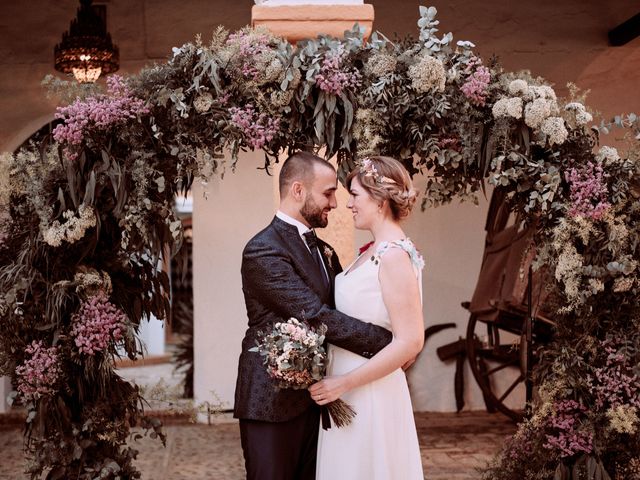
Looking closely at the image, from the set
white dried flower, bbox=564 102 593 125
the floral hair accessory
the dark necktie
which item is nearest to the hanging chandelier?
the dark necktie

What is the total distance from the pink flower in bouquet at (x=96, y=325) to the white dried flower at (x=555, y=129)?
2.00m

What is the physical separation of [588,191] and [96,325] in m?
2.18

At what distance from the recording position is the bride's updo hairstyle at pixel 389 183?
350cm

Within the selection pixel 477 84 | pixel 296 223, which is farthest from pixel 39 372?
pixel 477 84

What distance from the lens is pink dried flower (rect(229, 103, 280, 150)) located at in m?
3.90

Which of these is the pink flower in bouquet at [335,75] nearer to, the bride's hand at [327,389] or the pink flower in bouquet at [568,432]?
the bride's hand at [327,389]

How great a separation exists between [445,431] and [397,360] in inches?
194

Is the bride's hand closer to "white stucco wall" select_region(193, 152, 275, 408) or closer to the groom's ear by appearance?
the groom's ear

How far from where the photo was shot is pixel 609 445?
13.3 ft

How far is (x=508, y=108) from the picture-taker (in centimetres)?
387

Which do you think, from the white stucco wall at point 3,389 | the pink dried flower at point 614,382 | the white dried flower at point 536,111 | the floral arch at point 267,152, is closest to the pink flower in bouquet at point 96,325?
the floral arch at point 267,152

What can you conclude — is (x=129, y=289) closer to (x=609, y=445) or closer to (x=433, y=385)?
(x=609, y=445)

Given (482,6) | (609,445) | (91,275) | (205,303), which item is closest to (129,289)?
(91,275)

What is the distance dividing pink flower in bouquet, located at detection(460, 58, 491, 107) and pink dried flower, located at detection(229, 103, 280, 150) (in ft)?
2.72
